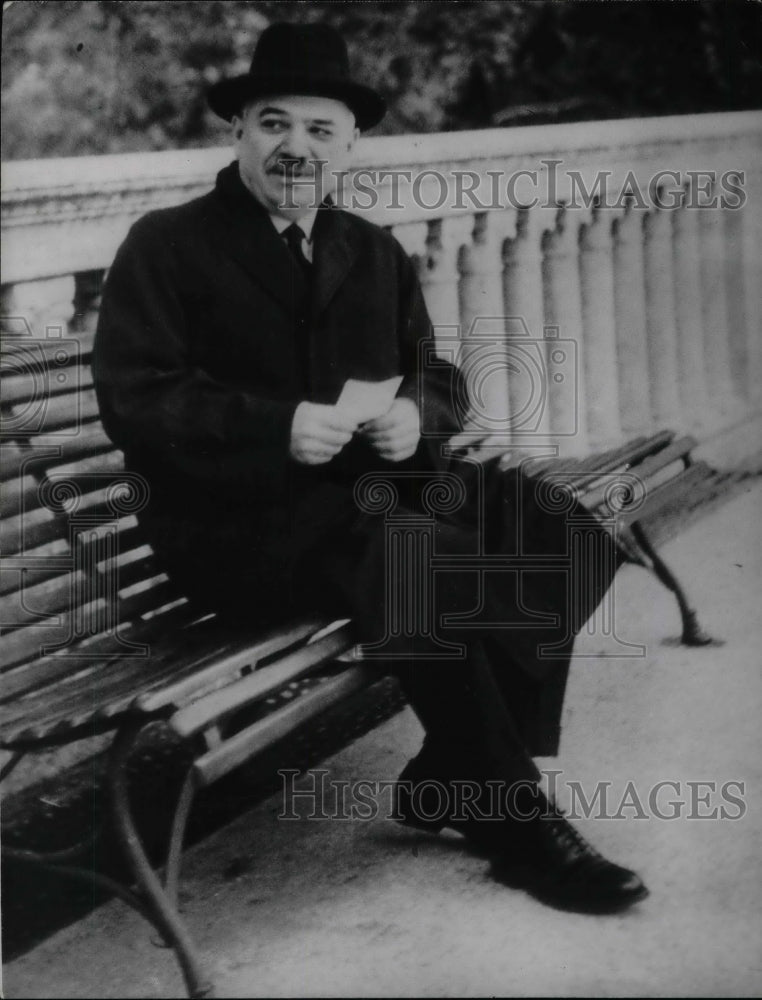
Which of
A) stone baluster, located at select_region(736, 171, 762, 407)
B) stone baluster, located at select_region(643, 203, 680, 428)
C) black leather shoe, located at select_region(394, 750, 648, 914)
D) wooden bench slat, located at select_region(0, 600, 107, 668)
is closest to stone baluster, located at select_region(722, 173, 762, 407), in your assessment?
stone baluster, located at select_region(736, 171, 762, 407)

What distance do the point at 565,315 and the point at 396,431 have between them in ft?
3.03

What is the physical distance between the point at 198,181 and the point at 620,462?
4.35ft

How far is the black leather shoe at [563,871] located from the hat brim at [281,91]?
4.99ft

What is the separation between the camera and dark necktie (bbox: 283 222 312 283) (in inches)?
98.3

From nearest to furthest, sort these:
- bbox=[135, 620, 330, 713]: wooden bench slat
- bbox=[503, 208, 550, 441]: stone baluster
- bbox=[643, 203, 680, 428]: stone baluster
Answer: bbox=[135, 620, 330, 713]: wooden bench slat < bbox=[503, 208, 550, 441]: stone baluster < bbox=[643, 203, 680, 428]: stone baluster

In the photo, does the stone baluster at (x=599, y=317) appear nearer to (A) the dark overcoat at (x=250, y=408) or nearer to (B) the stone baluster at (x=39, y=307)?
(A) the dark overcoat at (x=250, y=408)

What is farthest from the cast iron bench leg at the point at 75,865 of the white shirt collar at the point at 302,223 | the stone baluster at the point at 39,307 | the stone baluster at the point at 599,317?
the stone baluster at the point at 599,317

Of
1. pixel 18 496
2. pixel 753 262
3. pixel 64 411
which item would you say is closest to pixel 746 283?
pixel 753 262

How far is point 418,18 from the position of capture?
2490 millimetres

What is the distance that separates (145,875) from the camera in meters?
2.14

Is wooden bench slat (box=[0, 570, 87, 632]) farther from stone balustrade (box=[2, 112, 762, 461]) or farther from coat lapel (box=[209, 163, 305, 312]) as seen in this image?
coat lapel (box=[209, 163, 305, 312])

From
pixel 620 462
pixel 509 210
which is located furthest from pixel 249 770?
pixel 509 210

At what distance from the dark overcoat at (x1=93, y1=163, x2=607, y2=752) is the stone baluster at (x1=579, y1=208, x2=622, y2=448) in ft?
2.36

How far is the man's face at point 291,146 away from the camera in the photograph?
237 centimetres
